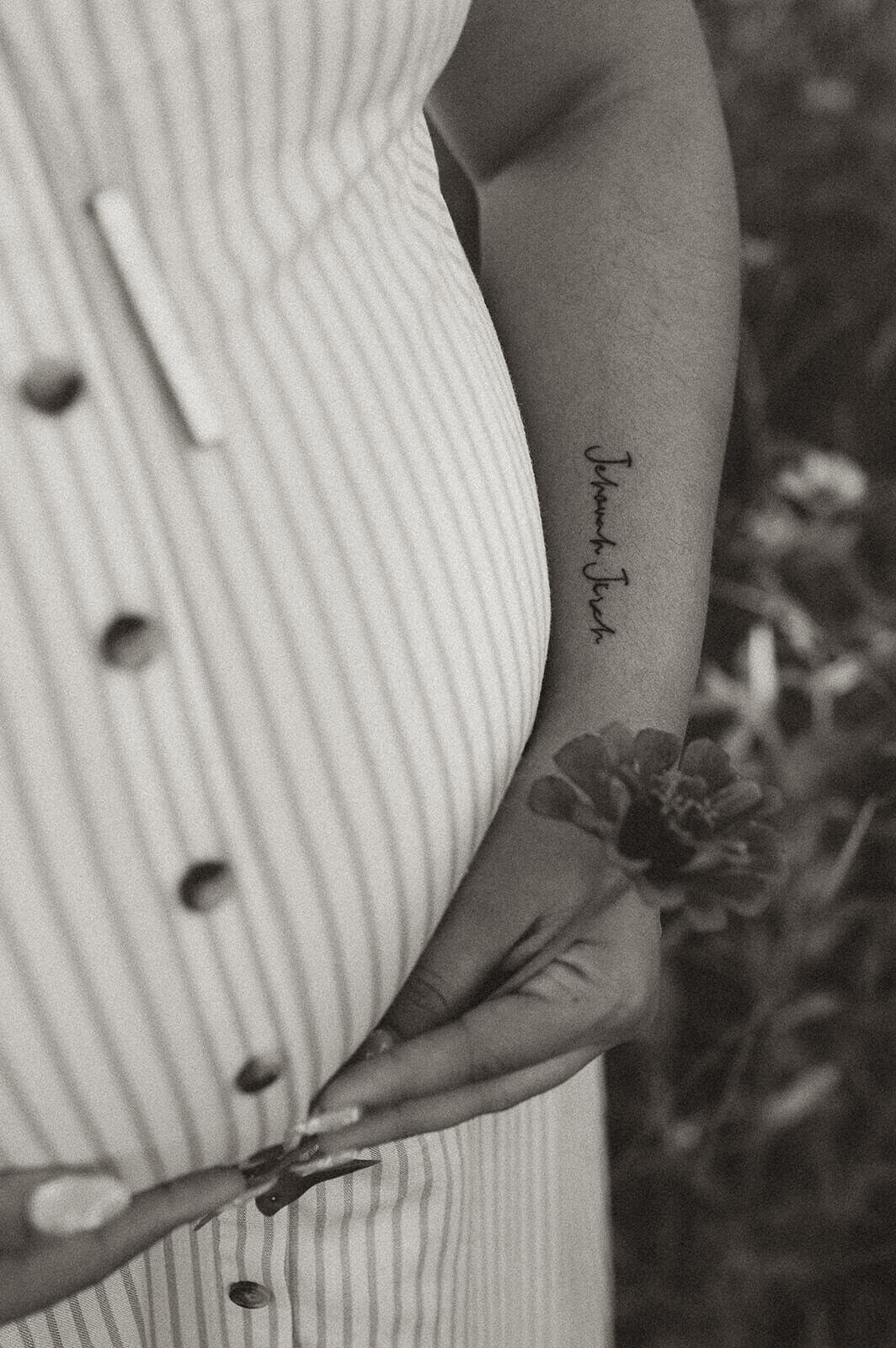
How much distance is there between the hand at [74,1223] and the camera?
38 centimetres

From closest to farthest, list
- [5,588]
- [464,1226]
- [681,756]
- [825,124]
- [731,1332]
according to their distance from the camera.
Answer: [5,588]
[681,756]
[464,1226]
[731,1332]
[825,124]

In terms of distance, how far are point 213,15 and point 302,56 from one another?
3cm

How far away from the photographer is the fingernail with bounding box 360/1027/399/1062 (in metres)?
0.46

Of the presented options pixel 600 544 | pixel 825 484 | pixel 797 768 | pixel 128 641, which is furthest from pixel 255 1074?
pixel 825 484

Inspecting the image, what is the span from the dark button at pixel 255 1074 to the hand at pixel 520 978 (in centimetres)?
4

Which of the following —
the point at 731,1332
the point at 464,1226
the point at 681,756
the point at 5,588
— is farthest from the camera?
the point at 731,1332

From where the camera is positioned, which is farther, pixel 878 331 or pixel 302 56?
pixel 878 331

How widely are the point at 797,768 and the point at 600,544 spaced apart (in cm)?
65

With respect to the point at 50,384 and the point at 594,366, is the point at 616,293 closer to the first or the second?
the point at 594,366

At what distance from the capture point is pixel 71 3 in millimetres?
358

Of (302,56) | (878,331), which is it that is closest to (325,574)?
(302,56)

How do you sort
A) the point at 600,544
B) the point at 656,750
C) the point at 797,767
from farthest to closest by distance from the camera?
the point at 797,767 → the point at 600,544 → the point at 656,750

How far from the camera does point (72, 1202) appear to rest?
1.23ft

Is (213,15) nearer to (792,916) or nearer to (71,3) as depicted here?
(71,3)
